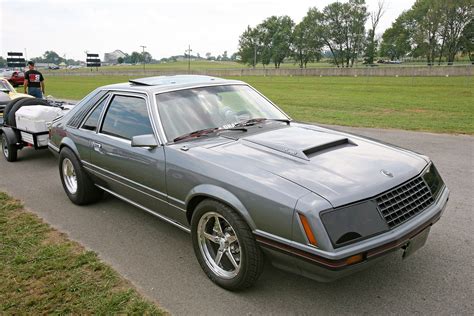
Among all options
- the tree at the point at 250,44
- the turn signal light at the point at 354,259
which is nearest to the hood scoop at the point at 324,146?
the turn signal light at the point at 354,259

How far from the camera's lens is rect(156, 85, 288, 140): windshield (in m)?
3.65

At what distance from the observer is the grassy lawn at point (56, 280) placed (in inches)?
113

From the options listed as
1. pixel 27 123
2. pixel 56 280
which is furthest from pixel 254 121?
pixel 27 123

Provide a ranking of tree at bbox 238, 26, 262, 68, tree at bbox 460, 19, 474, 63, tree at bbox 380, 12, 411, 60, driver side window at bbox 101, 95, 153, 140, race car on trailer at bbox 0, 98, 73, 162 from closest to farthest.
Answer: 1. driver side window at bbox 101, 95, 153, 140
2. race car on trailer at bbox 0, 98, 73, 162
3. tree at bbox 460, 19, 474, 63
4. tree at bbox 380, 12, 411, 60
5. tree at bbox 238, 26, 262, 68

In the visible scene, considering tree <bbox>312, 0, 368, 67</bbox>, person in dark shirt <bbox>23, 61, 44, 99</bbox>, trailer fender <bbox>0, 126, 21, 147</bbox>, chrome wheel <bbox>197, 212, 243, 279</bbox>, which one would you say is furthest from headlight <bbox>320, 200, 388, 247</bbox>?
tree <bbox>312, 0, 368, 67</bbox>

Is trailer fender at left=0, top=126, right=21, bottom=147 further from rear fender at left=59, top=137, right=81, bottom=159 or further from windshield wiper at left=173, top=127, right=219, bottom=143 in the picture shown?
windshield wiper at left=173, top=127, right=219, bottom=143

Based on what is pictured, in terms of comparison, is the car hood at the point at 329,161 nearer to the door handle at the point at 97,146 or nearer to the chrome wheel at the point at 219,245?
the chrome wheel at the point at 219,245

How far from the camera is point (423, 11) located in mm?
74812

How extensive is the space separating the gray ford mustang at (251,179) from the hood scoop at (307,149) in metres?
0.01

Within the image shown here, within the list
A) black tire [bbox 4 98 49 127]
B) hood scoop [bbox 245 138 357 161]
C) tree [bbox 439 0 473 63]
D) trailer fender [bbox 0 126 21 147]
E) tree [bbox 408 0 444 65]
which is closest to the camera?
hood scoop [bbox 245 138 357 161]

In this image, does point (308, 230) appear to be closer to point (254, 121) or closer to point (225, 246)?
point (225, 246)

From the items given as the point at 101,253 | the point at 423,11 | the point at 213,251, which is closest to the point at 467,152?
the point at 213,251

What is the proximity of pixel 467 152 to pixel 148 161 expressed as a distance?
631cm

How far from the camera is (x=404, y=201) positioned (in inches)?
107
